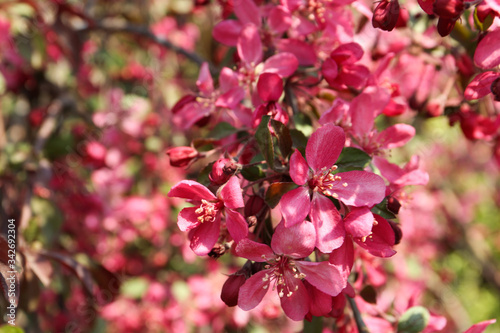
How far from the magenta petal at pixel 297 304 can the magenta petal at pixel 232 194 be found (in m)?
0.24

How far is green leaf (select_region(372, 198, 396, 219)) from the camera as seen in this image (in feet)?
2.94

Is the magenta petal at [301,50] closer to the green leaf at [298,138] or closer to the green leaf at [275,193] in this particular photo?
the green leaf at [298,138]

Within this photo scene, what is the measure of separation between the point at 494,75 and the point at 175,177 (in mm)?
1822

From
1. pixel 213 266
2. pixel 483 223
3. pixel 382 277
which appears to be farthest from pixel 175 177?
pixel 483 223

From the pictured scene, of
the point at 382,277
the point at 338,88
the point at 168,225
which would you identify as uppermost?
the point at 338,88

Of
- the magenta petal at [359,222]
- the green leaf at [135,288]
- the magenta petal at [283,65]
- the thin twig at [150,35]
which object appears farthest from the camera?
the green leaf at [135,288]

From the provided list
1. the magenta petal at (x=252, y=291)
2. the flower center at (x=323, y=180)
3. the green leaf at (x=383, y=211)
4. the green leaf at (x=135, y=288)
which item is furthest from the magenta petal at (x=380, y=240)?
the green leaf at (x=135, y=288)

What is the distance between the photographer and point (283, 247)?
86cm

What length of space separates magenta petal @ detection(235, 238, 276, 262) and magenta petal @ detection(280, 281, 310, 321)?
105 mm

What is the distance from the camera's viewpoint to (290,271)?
0.93 metres

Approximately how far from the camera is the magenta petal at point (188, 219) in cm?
90

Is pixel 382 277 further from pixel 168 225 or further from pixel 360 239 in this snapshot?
pixel 168 225

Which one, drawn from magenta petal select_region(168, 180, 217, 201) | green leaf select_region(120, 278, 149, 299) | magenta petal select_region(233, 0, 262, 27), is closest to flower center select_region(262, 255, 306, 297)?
magenta petal select_region(168, 180, 217, 201)

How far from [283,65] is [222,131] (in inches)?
9.5
